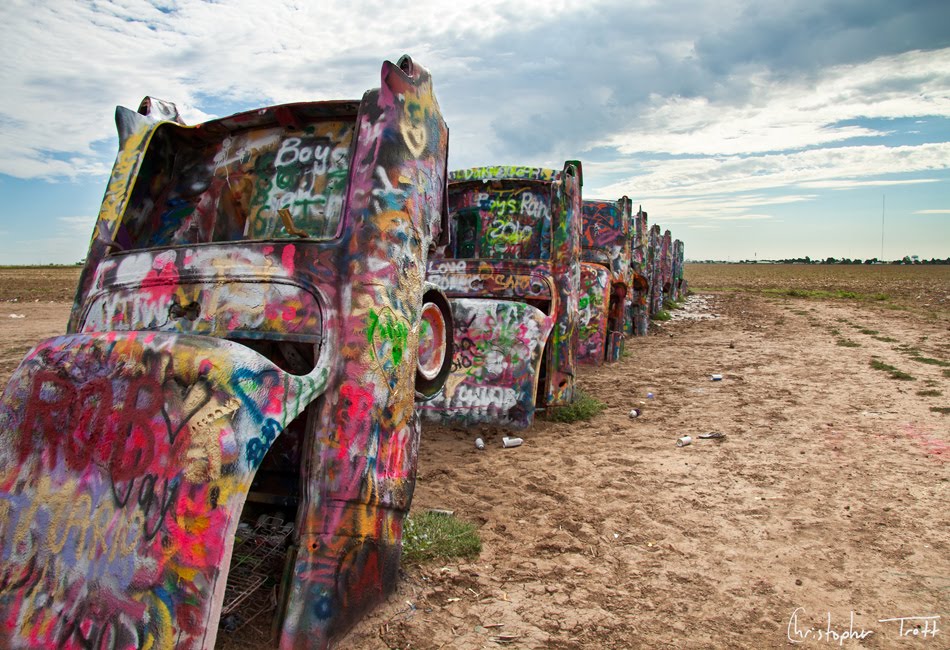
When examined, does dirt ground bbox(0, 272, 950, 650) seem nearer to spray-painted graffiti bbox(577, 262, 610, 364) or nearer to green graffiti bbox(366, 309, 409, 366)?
green graffiti bbox(366, 309, 409, 366)

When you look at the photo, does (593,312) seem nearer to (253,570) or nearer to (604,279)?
(604,279)

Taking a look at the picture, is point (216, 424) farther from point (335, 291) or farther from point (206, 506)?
point (335, 291)

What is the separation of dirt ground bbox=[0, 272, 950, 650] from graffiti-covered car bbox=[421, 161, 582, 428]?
375 mm

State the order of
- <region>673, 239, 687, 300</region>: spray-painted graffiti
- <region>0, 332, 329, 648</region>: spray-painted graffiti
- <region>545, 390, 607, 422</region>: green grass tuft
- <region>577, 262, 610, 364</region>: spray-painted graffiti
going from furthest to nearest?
1. <region>673, 239, 687, 300</region>: spray-painted graffiti
2. <region>577, 262, 610, 364</region>: spray-painted graffiti
3. <region>545, 390, 607, 422</region>: green grass tuft
4. <region>0, 332, 329, 648</region>: spray-painted graffiti

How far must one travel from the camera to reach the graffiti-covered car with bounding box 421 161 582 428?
6047 mm

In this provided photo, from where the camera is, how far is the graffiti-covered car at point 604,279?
9820 millimetres

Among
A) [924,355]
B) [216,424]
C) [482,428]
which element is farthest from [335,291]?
[924,355]

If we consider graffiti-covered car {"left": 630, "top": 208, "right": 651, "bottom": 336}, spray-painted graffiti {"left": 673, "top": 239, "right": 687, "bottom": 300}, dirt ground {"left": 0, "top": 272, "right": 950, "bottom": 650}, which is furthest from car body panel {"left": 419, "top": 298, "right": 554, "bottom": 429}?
spray-painted graffiti {"left": 673, "top": 239, "right": 687, "bottom": 300}

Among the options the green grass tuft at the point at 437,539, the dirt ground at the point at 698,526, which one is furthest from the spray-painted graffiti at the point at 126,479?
the green grass tuft at the point at 437,539

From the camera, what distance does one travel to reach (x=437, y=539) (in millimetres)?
3555

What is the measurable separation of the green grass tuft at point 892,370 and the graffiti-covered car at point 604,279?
12.2ft

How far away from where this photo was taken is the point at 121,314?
9.73 feet

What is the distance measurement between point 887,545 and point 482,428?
10.9 ft

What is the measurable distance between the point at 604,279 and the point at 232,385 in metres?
8.20
